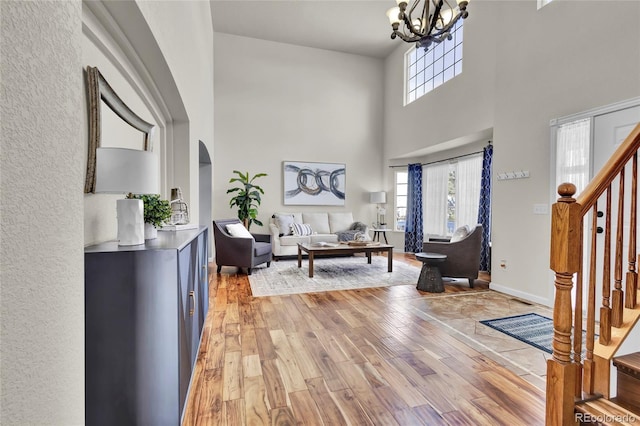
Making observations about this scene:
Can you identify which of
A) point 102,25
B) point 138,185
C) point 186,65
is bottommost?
point 138,185

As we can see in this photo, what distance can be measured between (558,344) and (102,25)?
2613mm

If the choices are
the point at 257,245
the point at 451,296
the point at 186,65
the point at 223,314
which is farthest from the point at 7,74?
the point at 257,245

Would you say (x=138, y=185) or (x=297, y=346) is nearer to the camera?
(x=138, y=185)

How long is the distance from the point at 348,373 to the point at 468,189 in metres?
4.82

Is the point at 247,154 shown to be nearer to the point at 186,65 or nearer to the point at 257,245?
the point at 257,245

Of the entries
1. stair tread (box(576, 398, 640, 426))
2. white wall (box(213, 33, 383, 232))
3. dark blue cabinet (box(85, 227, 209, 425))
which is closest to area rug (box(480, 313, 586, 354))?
stair tread (box(576, 398, 640, 426))

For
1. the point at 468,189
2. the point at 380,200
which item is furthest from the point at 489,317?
the point at 380,200

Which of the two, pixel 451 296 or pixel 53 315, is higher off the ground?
pixel 53 315

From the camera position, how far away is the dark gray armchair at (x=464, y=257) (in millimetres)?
4328

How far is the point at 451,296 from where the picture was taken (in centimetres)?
391

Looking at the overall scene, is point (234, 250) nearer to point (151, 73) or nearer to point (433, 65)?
point (151, 73)

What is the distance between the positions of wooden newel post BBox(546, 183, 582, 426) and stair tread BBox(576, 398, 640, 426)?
0.18 feet

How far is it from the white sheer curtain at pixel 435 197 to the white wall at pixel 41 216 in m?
6.56

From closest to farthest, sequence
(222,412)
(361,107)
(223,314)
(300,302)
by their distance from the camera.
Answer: (222,412) → (223,314) → (300,302) → (361,107)
